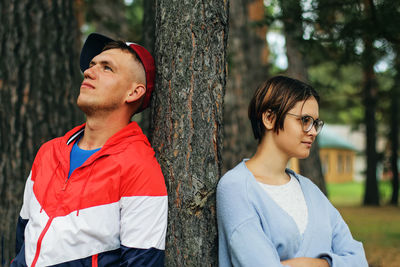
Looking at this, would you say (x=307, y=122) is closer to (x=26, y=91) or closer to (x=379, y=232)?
(x=26, y=91)

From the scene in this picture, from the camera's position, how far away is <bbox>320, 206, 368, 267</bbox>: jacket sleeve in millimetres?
2352

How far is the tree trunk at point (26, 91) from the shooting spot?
390 cm

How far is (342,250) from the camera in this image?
8.07 ft

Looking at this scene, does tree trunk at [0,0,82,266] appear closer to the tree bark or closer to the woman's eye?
the woman's eye

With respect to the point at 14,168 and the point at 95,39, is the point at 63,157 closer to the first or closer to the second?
the point at 95,39

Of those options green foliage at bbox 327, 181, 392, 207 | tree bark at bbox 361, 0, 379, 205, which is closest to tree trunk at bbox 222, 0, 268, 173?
tree bark at bbox 361, 0, 379, 205

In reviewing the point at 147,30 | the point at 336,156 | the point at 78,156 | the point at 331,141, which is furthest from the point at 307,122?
the point at 336,156

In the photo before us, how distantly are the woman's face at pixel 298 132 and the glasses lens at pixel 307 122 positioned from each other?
0.06 ft

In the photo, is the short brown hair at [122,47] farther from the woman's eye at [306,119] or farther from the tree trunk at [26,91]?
the tree trunk at [26,91]

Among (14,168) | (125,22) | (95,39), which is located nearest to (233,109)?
(14,168)

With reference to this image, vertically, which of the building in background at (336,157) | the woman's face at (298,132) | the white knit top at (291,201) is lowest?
the building in background at (336,157)

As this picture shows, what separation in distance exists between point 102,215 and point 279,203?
3.25ft

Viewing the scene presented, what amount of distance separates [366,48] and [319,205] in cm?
334

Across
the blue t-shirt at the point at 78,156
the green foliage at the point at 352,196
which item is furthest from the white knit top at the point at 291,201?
Result: the green foliage at the point at 352,196
